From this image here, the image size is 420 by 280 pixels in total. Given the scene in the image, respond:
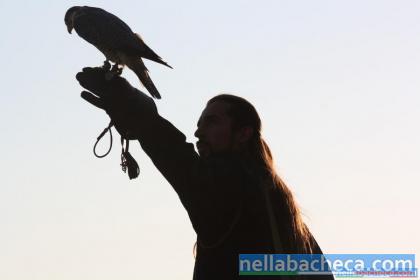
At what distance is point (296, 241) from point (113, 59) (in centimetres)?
464

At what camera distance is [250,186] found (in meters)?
3.18

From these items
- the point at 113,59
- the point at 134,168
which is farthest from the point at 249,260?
the point at 113,59

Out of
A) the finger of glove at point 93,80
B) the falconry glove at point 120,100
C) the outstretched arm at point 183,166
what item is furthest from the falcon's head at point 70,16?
the outstretched arm at point 183,166

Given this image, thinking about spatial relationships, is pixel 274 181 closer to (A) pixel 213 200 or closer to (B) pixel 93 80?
(A) pixel 213 200

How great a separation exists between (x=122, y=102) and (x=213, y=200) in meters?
0.57

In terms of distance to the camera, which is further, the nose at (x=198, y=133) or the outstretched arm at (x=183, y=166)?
the nose at (x=198, y=133)

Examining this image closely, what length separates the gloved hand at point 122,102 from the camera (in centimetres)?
311

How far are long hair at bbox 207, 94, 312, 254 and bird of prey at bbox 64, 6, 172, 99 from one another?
280 cm

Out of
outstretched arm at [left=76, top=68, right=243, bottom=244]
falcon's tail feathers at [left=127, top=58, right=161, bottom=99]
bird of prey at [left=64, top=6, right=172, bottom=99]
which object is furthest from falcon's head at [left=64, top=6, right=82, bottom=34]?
outstretched arm at [left=76, top=68, right=243, bottom=244]

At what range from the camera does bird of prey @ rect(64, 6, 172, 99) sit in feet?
23.6

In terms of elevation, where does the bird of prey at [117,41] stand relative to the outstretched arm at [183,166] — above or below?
above

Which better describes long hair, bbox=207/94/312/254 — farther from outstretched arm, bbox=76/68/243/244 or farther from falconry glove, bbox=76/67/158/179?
falconry glove, bbox=76/67/158/179

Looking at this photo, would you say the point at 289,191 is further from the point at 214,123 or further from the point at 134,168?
the point at 134,168

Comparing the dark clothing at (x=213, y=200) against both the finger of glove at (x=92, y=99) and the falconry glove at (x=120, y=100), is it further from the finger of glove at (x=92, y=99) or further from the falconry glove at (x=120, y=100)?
the finger of glove at (x=92, y=99)
